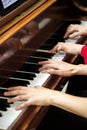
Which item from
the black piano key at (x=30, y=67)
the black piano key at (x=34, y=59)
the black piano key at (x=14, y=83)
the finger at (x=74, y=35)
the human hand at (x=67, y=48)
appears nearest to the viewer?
the black piano key at (x=14, y=83)

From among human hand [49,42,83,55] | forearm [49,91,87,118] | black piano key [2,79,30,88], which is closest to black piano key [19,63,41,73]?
black piano key [2,79,30,88]

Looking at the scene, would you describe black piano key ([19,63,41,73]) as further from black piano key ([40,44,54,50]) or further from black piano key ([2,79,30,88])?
black piano key ([40,44,54,50])

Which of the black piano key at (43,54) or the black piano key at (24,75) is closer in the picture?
the black piano key at (24,75)

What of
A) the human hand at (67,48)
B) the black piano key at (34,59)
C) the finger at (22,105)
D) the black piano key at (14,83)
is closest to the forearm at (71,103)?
the finger at (22,105)

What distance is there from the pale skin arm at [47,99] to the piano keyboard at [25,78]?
42mm

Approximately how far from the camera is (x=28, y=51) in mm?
1741

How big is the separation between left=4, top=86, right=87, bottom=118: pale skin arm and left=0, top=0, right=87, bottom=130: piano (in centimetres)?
7

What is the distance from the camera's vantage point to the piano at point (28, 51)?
1348 millimetres

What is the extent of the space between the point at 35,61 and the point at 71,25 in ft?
1.75

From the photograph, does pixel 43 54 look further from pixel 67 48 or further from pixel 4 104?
pixel 4 104

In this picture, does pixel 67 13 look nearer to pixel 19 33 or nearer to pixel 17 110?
pixel 19 33

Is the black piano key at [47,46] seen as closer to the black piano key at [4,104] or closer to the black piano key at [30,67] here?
the black piano key at [30,67]

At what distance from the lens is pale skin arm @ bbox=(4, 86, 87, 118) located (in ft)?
4.24

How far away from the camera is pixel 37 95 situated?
4.30 feet
